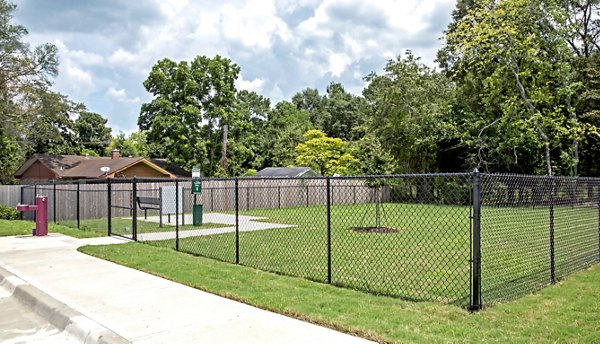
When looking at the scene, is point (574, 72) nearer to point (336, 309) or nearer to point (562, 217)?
point (562, 217)

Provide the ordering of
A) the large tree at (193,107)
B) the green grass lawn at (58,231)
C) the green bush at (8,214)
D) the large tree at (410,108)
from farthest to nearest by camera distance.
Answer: the large tree at (193,107), the large tree at (410,108), the green bush at (8,214), the green grass lawn at (58,231)

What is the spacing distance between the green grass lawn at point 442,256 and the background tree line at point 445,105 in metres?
5.81

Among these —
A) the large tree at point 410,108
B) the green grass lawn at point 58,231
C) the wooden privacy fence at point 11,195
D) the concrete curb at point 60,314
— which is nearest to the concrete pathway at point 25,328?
the concrete curb at point 60,314

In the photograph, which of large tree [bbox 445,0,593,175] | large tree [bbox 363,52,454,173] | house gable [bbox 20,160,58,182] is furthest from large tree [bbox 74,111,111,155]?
large tree [bbox 445,0,593,175]

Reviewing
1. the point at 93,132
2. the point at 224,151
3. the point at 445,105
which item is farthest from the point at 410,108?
the point at 93,132

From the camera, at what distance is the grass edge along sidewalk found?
4.35 meters

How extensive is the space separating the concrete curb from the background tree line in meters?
11.1

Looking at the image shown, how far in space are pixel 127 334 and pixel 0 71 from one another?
2976cm

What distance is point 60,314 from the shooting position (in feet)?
17.6

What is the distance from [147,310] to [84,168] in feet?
105

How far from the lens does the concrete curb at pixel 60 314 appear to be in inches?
180

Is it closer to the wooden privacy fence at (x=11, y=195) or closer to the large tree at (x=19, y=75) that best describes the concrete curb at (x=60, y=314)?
the wooden privacy fence at (x=11, y=195)

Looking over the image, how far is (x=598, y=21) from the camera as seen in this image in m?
28.3

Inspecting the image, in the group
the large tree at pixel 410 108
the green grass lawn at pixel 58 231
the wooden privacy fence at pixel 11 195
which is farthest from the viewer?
the large tree at pixel 410 108
